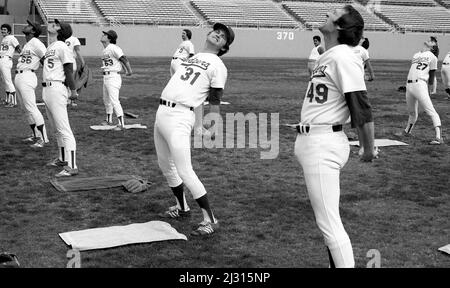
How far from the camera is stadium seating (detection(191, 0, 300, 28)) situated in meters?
40.1

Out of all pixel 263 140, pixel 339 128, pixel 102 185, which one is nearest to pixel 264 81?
pixel 263 140

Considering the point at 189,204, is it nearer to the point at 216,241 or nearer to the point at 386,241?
the point at 216,241

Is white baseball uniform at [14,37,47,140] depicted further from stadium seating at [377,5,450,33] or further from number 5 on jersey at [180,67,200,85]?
stadium seating at [377,5,450,33]

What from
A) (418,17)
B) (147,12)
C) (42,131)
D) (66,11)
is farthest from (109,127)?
(418,17)

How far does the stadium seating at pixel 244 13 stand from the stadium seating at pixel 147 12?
4.38ft

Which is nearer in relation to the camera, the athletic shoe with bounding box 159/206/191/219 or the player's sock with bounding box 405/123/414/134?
the athletic shoe with bounding box 159/206/191/219

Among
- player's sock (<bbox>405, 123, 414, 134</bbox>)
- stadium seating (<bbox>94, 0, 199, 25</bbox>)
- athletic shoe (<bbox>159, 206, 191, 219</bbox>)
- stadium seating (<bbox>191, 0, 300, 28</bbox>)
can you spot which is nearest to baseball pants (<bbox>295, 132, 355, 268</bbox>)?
athletic shoe (<bbox>159, 206, 191, 219</bbox>)

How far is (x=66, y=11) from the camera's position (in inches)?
1433

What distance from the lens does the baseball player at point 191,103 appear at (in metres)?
5.64

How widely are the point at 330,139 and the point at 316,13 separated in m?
40.7

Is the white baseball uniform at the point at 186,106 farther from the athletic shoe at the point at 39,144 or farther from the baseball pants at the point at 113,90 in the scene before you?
the baseball pants at the point at 113,90

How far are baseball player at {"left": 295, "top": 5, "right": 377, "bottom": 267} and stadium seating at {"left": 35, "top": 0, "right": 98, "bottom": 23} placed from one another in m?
32.9
